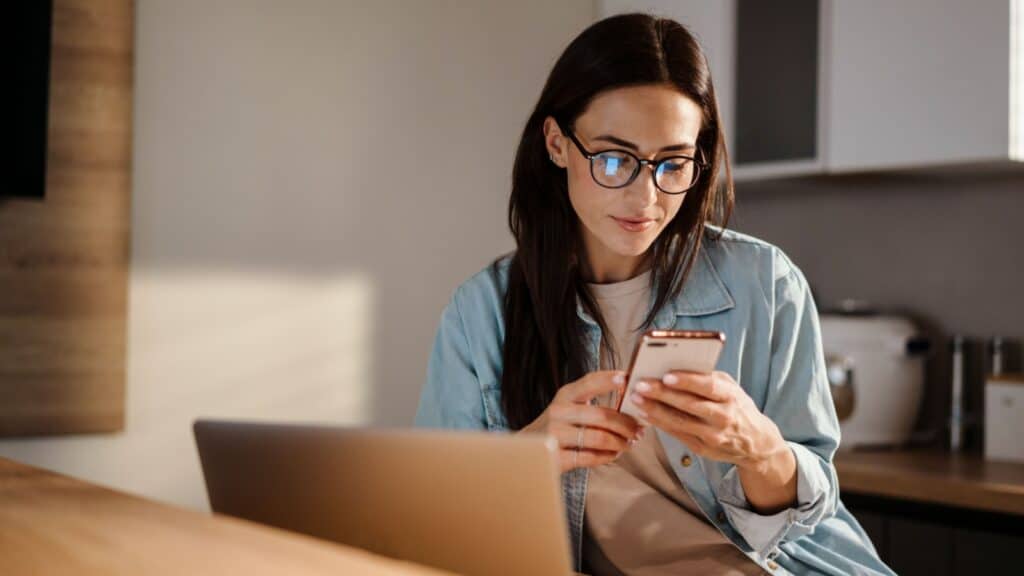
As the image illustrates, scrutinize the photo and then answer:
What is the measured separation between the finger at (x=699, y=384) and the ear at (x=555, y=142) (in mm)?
493

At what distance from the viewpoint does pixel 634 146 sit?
1.46m

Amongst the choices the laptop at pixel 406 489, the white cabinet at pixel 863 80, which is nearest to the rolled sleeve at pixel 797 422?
the laptop at pixel 406 489

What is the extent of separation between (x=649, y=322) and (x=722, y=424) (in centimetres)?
37

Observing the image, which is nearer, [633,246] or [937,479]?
[633,246]

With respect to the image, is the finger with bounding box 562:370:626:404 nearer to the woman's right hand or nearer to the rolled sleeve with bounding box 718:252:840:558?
the woman's right hand

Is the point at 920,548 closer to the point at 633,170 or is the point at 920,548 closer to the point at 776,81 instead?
the point at 776,81

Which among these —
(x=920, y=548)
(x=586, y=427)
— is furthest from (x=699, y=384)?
(x=920, y=548)

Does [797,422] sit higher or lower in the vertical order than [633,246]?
lower

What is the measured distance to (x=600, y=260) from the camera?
1.65 metres

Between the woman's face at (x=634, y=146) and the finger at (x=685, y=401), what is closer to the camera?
the finger at (x=685, y=401)

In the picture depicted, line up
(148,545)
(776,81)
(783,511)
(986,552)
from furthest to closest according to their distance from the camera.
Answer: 1. (776,81)
2. (986,552)
3. (783,511)
4. (148,545)

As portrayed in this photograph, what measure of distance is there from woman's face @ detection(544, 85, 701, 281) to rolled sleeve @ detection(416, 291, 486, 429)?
9.4 inches

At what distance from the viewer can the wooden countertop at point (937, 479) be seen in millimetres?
2355

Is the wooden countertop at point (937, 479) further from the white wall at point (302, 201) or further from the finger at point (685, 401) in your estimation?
the finger at point (685, 401)
